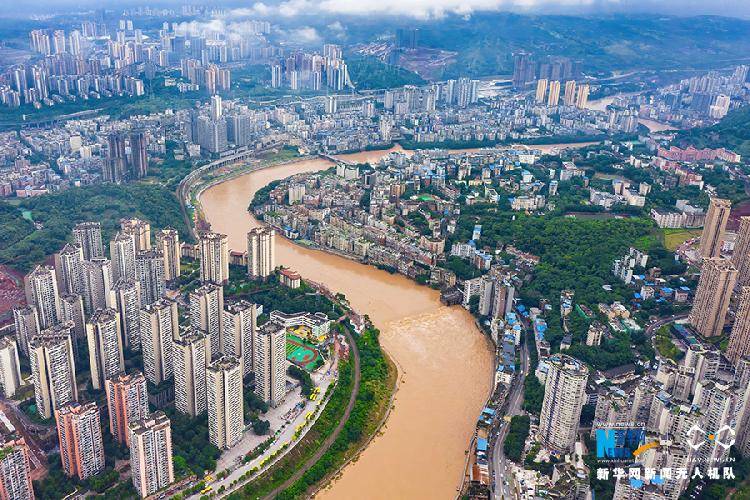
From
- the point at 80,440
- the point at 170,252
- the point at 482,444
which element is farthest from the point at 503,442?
the point at 170,252

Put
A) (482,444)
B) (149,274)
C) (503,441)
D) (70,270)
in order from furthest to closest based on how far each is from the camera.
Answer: (149,274), (70,270), (503,441), (482,444)

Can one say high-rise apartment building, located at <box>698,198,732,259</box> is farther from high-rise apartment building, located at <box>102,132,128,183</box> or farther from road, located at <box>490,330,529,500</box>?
high-rise apartment building, located at <box>102,132,128,183</box>

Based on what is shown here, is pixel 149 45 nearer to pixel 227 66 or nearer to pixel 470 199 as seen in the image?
pixel 227 66

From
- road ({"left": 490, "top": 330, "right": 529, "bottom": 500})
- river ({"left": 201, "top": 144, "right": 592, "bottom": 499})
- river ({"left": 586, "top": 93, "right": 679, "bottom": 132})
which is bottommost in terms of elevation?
river ({"left": 201, "top": 144, "right": 592, "bottom": 499})

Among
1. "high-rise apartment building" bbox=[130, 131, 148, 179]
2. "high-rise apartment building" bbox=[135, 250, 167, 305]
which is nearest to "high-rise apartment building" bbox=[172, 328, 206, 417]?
"high-rise apartment building" bbox=[135, 250, 167, 305]

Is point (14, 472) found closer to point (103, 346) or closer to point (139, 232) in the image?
point (103, 346)

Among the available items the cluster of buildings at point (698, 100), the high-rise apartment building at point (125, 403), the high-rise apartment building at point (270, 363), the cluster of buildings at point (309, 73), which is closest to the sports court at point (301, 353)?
the high-rise apartment building at point (270, 363)

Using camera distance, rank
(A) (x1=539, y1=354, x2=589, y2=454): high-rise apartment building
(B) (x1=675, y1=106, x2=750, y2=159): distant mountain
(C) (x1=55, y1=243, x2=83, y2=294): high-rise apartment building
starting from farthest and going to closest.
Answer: (B) (x1=675, y1=106, x2=750, y2=159): distant mountain → (C) (x1=55, y1=243, x2=83, y2=294): high-rise apartment building → (A) (x1=539, y1=354, x2=589, y2=454): high-rise apartment building
